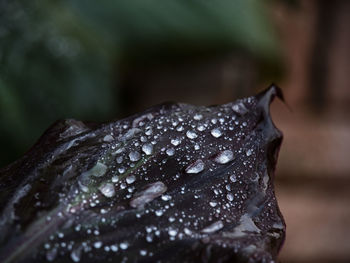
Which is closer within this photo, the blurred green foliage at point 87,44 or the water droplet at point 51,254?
the water droplet at point 51,254

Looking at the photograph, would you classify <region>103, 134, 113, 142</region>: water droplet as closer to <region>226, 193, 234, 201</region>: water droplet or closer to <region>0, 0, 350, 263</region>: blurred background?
<region>226, 193, 234, 201</region>: water droplet

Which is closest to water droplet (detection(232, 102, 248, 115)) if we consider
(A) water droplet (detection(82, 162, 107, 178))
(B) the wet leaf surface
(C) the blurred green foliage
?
(B) the wet leaf surface

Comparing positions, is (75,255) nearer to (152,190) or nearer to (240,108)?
(152,190)

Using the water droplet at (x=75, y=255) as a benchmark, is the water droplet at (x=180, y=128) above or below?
above

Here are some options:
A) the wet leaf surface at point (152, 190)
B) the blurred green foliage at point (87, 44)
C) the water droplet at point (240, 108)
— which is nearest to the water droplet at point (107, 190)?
the wet leaf surface at point (152, 190)

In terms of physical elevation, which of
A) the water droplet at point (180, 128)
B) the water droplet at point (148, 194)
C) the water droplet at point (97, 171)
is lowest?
the water droplet at point (148, 194)

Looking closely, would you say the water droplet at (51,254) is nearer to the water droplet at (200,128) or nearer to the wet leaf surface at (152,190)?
the wet leaf surface at (152,190)
